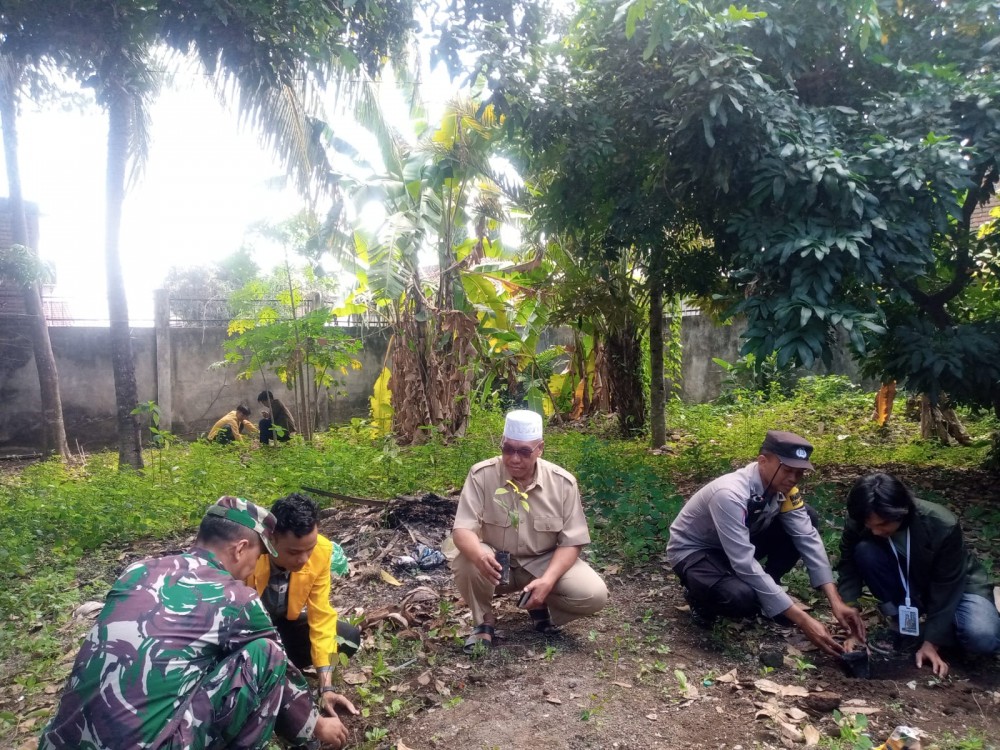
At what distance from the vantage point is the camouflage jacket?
6.62 feet

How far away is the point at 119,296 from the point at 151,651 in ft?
23.3

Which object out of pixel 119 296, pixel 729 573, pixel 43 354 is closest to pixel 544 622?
pixel 729 573

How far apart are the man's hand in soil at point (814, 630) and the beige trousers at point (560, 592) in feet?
2.82

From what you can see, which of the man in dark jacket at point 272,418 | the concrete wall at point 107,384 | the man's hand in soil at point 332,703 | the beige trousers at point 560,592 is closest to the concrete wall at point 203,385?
the concrete wall at point 107,384

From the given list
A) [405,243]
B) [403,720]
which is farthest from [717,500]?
[405,243]

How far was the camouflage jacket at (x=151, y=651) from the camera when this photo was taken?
2.02 metres

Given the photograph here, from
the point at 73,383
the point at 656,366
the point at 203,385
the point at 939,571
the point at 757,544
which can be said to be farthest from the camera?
the point at 203,385

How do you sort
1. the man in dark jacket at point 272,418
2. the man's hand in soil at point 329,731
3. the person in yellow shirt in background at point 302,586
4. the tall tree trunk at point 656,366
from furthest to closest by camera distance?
the man in dark jacket at point 272,418 < the tall tree trunk at point 656,366 < the person in yellow shirt in background at point 302,586 < the man's hand in soil at point 329,731

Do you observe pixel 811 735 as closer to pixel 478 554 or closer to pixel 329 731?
pixel 478 554

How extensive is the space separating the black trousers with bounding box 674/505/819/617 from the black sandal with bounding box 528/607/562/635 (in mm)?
710

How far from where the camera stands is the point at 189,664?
2146 mm

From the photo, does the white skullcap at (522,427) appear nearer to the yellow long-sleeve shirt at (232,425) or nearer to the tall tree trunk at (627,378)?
the tall tree trunk at (627,378)

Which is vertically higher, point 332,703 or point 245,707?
point 245,707

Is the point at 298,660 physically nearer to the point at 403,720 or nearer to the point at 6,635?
the point at 403,720
